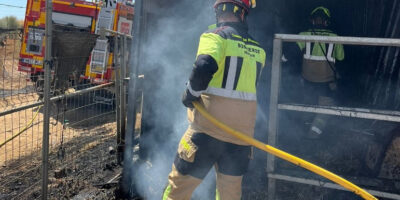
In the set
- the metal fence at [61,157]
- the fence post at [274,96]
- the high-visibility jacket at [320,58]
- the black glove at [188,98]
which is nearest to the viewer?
the black glove at [188,98]

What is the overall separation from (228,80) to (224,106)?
227 millimetres

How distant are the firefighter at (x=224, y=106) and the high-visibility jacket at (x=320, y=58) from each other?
168cm

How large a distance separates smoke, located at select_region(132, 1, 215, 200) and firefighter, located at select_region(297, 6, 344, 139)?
55.3 inches

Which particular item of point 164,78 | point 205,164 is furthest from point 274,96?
point 164,78

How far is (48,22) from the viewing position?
2.88 metres

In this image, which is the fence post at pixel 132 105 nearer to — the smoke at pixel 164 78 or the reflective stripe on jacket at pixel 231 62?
the smoke at pixel 164 78

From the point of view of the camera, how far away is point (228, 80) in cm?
263

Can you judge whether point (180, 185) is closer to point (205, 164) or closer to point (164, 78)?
point (205, 164)

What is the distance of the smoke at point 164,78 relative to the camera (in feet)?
13.0

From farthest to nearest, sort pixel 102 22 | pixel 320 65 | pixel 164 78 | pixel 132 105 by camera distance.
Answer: pixel 102 22
pixel 320 65
pixel 164 78
pixel 132 105

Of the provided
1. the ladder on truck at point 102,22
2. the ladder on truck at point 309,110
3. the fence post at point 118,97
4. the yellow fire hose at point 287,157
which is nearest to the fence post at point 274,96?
the ladder on truck at point 309,110

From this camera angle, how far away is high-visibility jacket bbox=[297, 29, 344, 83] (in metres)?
4.17

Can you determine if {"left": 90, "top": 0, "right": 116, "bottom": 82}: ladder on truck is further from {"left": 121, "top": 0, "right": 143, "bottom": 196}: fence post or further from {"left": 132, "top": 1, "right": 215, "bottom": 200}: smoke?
{"left": 121, "top": 0, "right": 143, "bottom": 196}: fence post

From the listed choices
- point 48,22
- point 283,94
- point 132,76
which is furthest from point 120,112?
point 283,94
